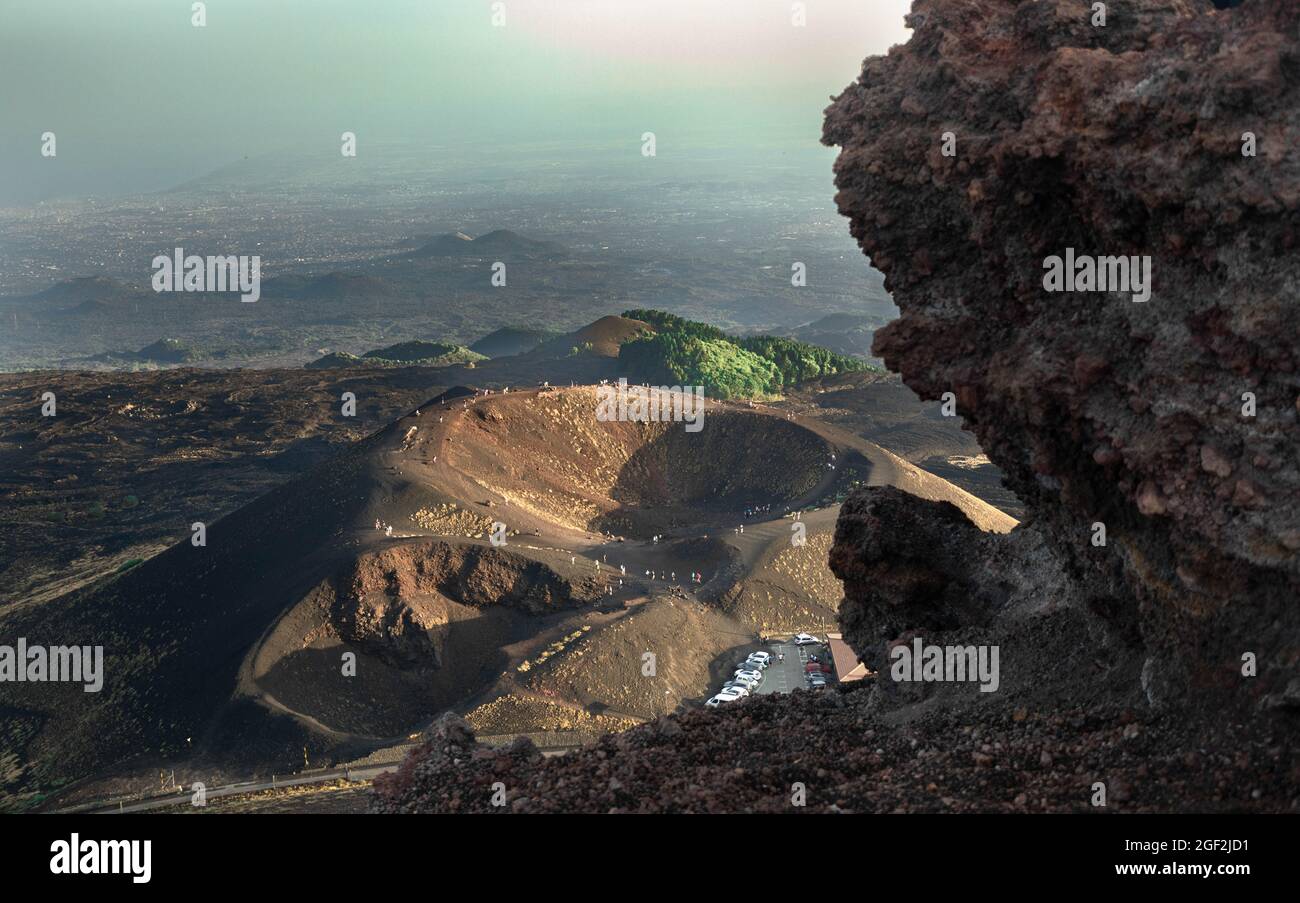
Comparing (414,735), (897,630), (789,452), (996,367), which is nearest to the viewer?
(996,367)

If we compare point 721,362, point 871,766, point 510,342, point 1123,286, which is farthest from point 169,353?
point 1123,286

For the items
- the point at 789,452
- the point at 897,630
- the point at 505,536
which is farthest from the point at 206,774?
the point at 789,452

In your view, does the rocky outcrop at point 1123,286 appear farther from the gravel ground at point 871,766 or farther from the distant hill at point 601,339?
the distant hill at point 601,339

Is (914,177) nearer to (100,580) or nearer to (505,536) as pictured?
(505,536)

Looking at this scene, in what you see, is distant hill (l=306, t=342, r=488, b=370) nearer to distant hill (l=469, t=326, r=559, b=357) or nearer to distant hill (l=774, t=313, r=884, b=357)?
distant hill (l=469, t=326, r=559, b=357)

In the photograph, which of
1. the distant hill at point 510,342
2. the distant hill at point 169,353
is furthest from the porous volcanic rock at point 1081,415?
the distant hill at point 169,353

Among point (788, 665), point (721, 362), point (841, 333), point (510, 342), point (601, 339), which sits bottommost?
point (841, 333)

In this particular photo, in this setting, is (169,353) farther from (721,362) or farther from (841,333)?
(841,333)
